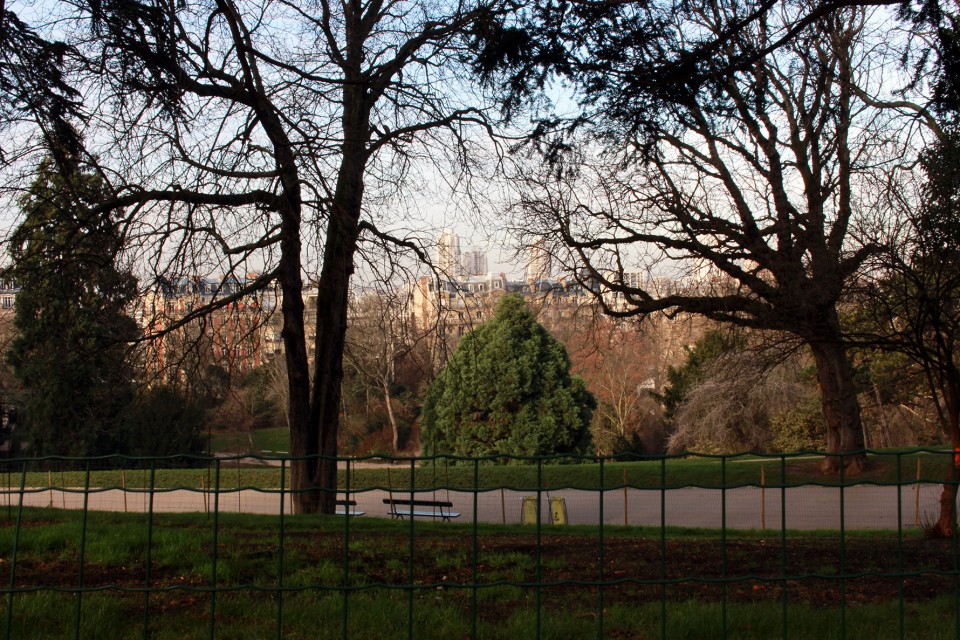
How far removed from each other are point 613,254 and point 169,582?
12132mm

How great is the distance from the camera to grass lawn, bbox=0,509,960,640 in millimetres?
4219

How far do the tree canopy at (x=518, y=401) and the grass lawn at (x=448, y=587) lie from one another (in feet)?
62.8

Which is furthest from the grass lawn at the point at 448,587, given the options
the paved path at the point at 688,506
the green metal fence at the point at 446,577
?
the paved path at the point at 688,506

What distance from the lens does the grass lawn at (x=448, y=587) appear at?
422 centimetres

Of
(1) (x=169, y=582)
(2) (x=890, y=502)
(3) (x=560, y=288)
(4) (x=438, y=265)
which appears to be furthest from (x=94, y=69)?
(2) (x=890, y=502)

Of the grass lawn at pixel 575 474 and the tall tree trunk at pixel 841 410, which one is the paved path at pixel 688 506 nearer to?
the grass lawn at pixel 575 474

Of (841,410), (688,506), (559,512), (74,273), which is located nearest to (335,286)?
(74,273)

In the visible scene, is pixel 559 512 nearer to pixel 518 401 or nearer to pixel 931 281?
pixel 931 281

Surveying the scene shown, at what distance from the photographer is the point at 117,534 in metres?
6.46

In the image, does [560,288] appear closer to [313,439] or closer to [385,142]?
[313,439]

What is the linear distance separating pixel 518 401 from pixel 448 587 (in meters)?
23.4

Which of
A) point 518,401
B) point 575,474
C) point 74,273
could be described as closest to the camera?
point 74,273

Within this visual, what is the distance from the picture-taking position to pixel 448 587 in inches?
178

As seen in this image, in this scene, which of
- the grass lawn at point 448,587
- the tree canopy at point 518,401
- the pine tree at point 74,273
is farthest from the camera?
the tree canopy at point 518,401
